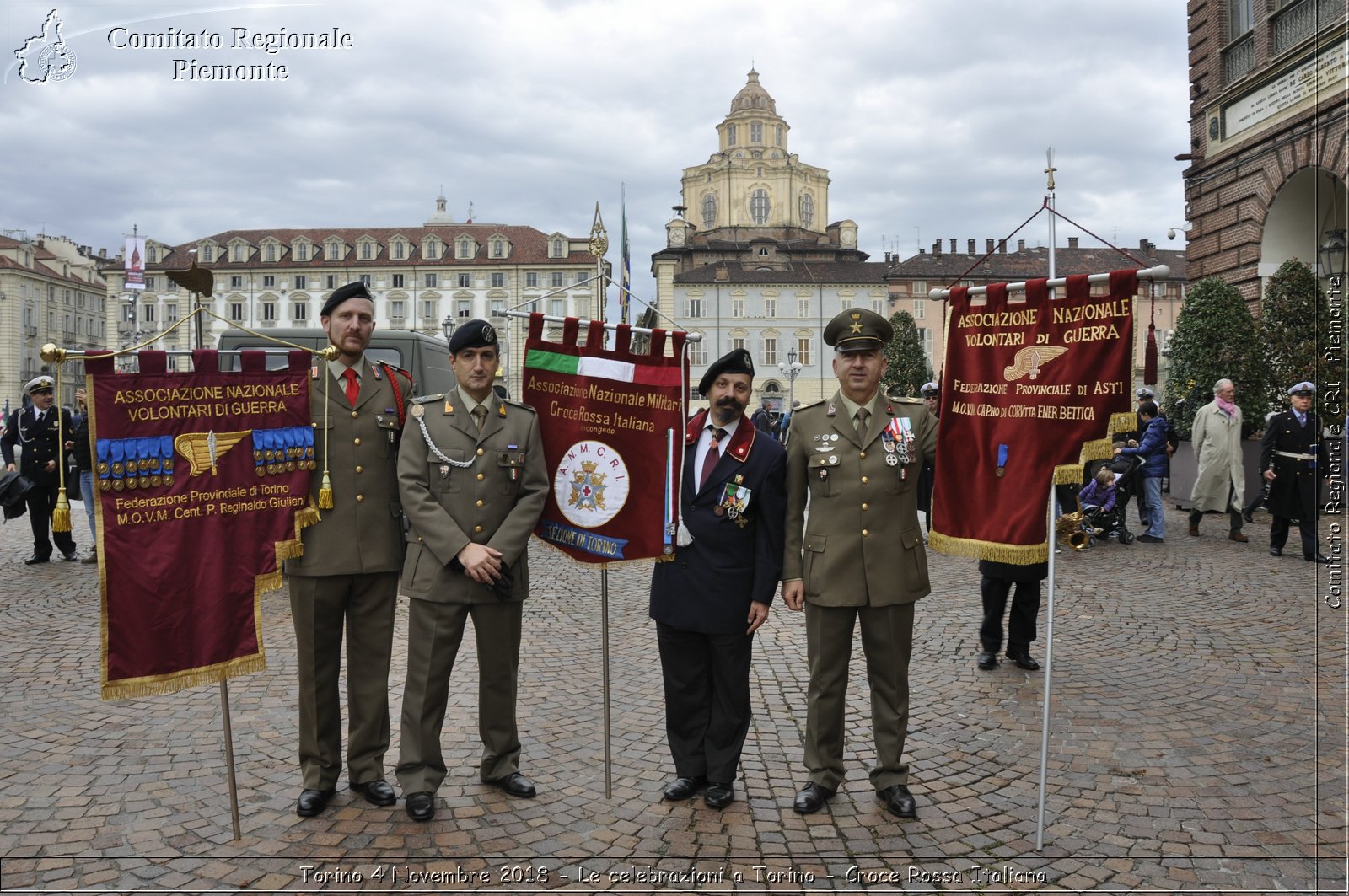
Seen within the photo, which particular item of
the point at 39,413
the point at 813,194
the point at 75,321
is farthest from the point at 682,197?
the point at 39,413

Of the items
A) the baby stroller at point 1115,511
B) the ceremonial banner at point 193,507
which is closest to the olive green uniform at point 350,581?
the ceremonial banner at point 193,507

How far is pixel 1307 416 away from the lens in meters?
10.3

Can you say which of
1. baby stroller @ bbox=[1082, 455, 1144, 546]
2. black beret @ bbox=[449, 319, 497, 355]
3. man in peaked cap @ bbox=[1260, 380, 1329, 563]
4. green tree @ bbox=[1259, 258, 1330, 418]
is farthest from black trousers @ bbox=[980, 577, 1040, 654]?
green tree @ bbox=[1259, 258, 1330, 418]

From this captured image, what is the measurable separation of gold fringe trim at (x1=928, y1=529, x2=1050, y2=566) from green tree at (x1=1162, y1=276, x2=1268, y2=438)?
511 inches

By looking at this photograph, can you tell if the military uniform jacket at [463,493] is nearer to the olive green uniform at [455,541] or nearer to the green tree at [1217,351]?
the olive green uniform at [455,541]

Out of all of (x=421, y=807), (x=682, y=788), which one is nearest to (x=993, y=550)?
(x=682, y=788)

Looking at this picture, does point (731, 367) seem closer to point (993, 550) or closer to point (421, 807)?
point (993, 550)

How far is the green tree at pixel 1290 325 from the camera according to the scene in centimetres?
1398

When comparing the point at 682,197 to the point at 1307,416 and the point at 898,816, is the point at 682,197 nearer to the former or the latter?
the point at 1307,416

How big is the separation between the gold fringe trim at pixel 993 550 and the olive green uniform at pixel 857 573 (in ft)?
0.54

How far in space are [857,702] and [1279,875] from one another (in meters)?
2.45

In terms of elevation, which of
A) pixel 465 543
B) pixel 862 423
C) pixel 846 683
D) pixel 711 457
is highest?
pixel 862 423

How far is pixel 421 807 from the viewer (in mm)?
3973

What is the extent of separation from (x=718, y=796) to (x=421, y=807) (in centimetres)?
135
